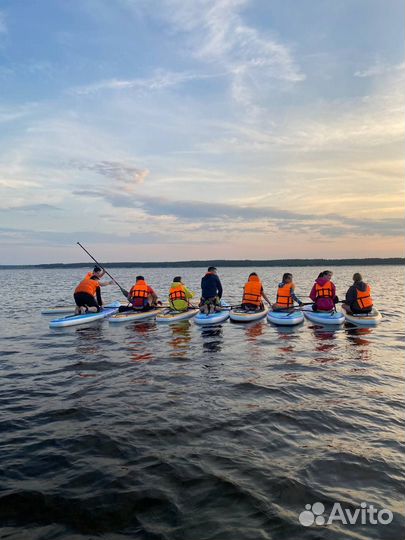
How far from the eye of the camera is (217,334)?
54.1 feet

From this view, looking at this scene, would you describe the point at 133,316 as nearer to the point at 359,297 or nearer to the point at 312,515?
the point at 359,297

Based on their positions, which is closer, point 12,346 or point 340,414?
point 340,414

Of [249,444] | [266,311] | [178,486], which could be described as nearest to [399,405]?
[249,444]

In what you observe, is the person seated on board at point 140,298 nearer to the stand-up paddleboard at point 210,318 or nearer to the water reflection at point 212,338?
the stand-up paddleboard at point 210,318

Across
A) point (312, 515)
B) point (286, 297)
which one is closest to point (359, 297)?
point (286, 297)

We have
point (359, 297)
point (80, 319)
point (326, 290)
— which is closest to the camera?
point (359, 297)

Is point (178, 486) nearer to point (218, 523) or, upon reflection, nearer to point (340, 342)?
point (218, 523)

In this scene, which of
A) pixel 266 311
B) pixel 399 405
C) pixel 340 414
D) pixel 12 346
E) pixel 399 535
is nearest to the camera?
pixel 399 535

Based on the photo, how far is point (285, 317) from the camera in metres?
18.0

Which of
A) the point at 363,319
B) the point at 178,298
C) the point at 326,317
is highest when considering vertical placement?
the point at 178,298

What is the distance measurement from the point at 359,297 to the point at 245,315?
5438mm

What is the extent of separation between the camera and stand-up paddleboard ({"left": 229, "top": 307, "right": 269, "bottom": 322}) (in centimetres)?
1877

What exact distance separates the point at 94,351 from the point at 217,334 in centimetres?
537
